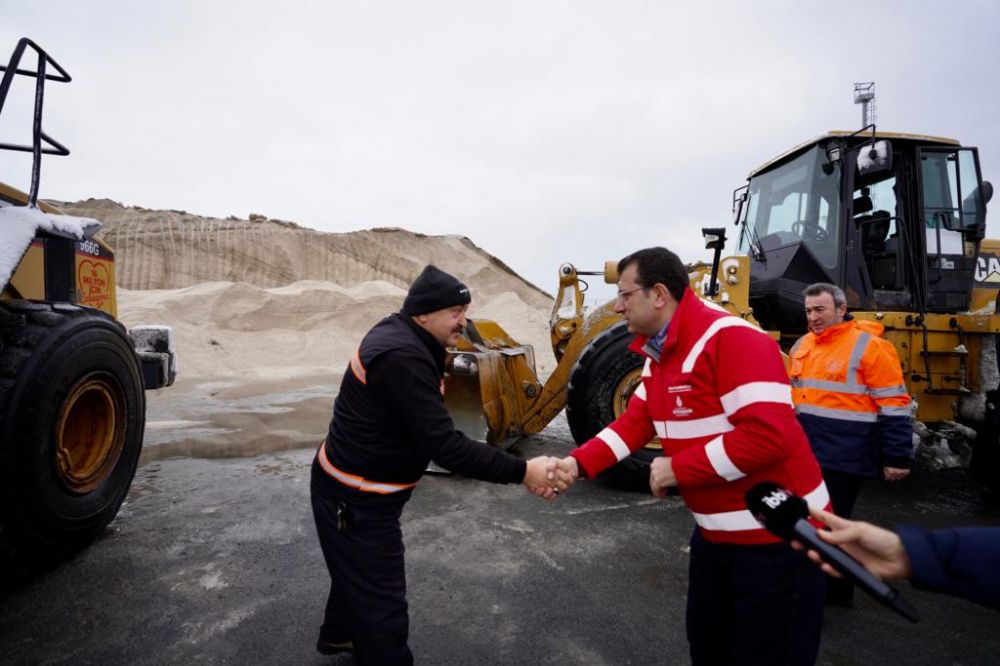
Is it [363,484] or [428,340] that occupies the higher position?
[428,340]

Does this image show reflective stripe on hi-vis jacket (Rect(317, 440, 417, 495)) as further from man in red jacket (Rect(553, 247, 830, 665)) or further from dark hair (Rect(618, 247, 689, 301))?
dark hair (Rect(618, 247, 689, 301))

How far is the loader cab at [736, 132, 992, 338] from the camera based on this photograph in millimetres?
5457

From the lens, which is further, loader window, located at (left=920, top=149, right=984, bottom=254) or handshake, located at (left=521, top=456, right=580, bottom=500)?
loader window, located at (left=920, top=149, right=984, bottom=254)

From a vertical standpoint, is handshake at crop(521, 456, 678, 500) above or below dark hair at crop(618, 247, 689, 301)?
below

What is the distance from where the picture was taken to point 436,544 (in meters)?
3.88

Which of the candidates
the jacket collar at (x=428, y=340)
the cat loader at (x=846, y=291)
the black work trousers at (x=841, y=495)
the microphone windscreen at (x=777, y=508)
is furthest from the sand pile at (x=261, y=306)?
the microphone windscreen at (x=777, y=508)

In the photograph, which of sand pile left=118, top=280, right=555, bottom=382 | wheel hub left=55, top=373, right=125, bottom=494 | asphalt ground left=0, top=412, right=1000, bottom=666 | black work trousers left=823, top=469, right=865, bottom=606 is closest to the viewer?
asphalt ground left=0, top=412, right=1000, bottom=666

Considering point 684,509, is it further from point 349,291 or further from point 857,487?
point 349,291

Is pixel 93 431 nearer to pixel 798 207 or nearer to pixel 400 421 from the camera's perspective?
pixel 400 421

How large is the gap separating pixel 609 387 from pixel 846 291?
252 centimetres

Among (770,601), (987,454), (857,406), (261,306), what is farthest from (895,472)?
(261,306)

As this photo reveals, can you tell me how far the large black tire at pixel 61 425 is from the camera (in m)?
2.81

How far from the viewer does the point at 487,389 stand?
16.9 feet

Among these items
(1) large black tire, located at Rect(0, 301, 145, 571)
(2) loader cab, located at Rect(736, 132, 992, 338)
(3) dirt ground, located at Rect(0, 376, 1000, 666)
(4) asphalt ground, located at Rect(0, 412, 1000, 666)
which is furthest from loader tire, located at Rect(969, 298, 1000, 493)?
(1) large black tire, located at Rect(0, 301, 145, 571)
